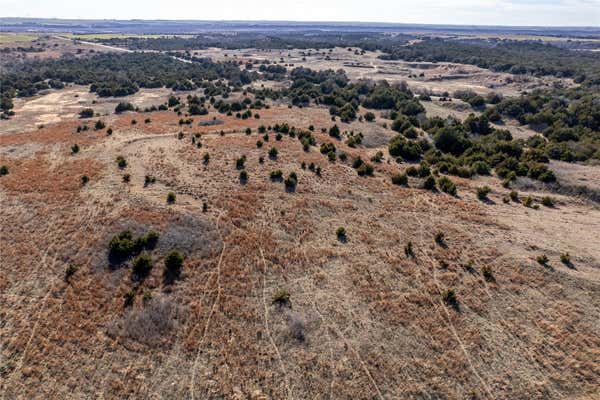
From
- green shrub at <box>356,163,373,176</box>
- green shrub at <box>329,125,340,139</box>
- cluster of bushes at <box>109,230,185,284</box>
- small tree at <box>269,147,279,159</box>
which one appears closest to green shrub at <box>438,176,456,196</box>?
green shrub at <box>356,163,373,176</box>

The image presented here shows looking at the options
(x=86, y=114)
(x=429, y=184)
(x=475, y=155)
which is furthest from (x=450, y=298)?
(x=86, y=114)

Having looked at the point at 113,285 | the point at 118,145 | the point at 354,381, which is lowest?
the point at 354,381

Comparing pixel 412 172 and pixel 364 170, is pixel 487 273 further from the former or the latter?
pixel 364 170

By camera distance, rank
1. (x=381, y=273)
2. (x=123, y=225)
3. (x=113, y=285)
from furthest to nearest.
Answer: (x=123, y=225), (x=381, y=273), (x=113, y=285)

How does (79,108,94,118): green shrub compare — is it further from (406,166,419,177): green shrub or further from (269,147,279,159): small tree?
(406,166,419,177): green shrub

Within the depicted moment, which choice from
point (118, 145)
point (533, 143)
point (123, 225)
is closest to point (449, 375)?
point (123, 225)

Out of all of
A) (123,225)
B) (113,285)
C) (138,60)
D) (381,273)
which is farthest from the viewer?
(138,60)

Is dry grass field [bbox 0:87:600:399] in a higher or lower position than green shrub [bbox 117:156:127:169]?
lower

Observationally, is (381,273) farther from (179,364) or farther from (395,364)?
(179,364)
